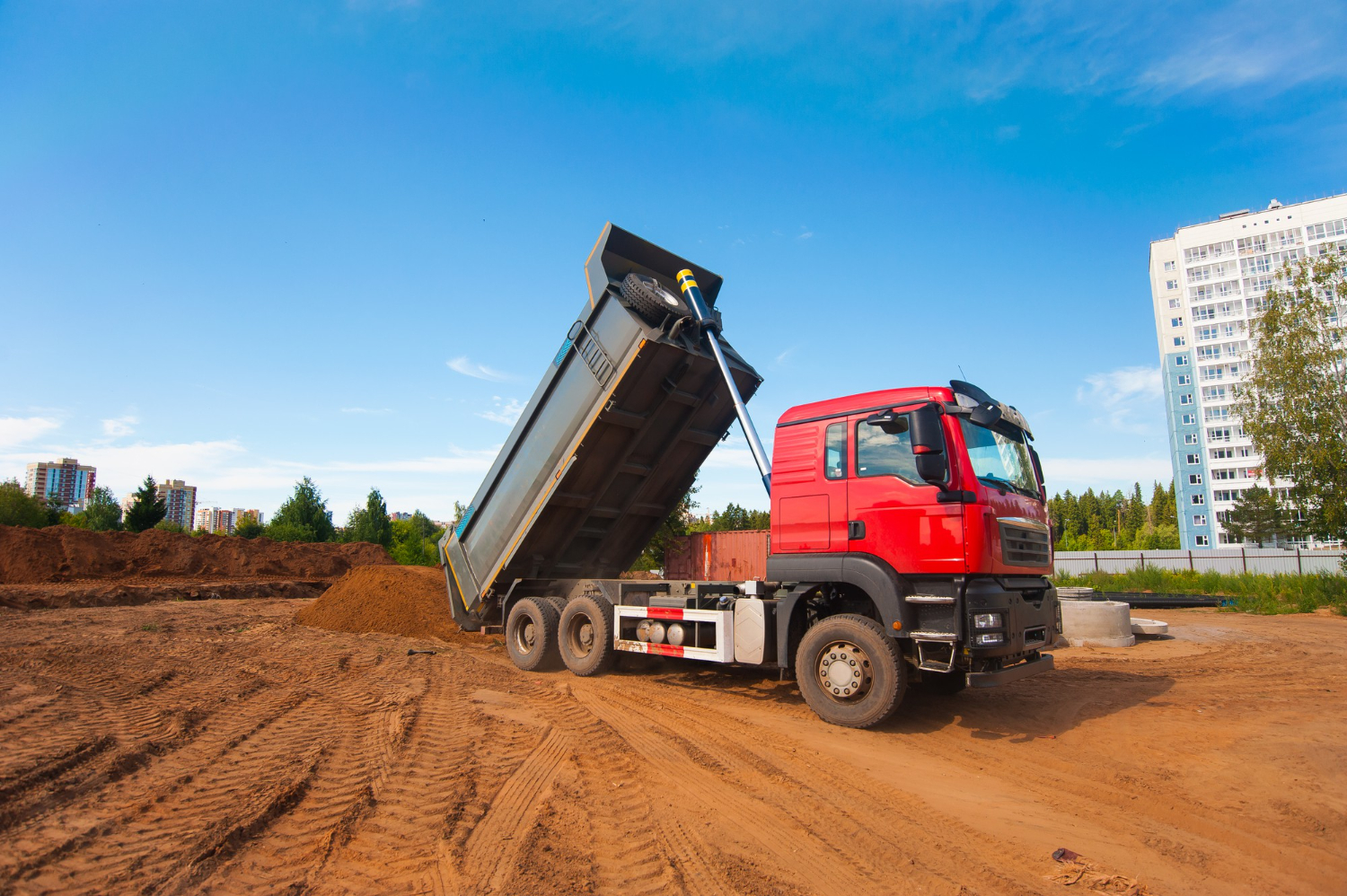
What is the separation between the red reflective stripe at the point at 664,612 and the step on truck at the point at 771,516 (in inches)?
0.7

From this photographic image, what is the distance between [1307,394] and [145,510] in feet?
167

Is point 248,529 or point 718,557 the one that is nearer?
point 718,557

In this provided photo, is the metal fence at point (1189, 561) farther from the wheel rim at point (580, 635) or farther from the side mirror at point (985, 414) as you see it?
the side mirror at point (985, 414)

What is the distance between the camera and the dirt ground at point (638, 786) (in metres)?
3.34

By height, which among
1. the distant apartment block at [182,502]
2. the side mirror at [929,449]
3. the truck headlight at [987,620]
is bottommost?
the truck headlight at [987,620]

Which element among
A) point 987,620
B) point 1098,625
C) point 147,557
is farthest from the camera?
point 147,557

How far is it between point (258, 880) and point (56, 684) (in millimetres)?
6284

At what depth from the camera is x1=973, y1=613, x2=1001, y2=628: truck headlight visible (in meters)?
5.57

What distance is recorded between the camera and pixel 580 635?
8.74 metres

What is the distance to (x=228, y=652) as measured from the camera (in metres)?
9.98

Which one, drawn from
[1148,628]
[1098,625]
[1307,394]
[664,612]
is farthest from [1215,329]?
[664,612]

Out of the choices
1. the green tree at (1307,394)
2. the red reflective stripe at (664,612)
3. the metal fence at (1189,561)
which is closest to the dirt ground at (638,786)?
the red reflective stripe at (664,612)

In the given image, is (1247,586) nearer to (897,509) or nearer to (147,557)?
(897,509)

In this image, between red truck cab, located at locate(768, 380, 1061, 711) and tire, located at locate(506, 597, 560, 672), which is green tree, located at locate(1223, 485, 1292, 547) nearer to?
red truck cab, located at locate(768, 380, 1061, 711)
